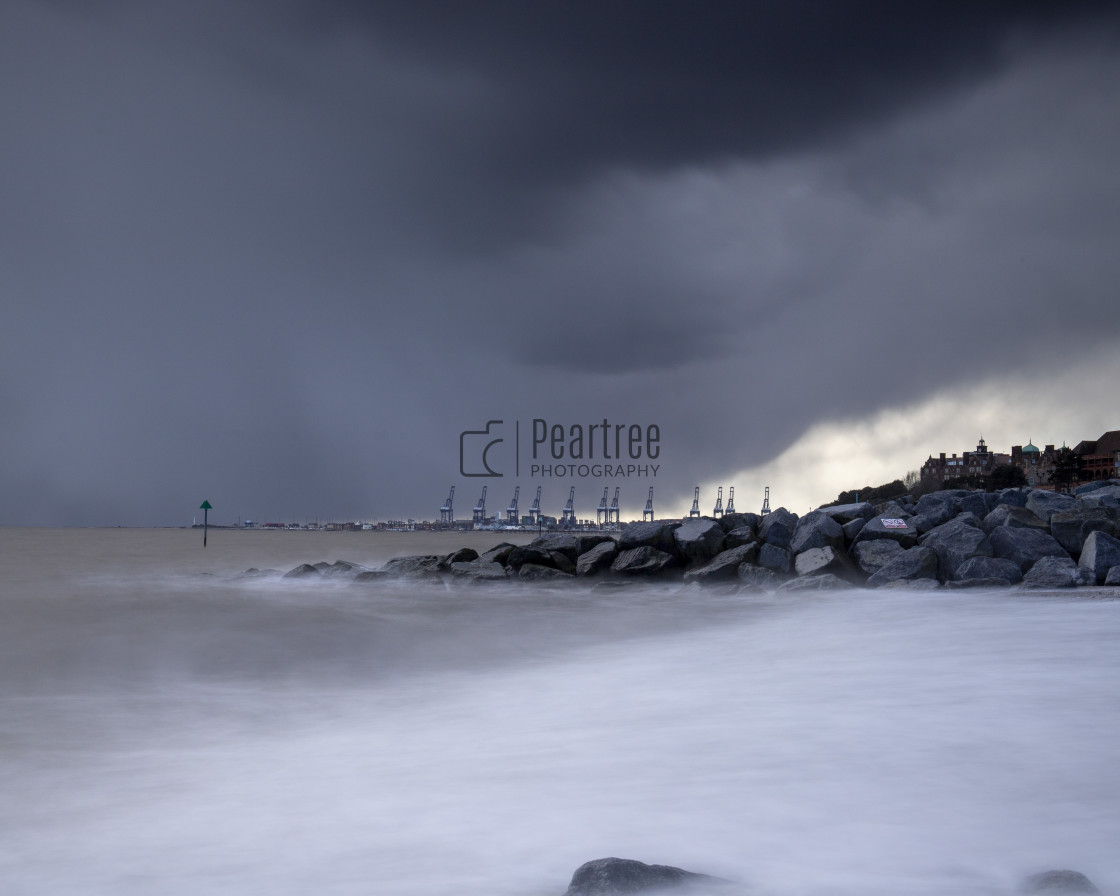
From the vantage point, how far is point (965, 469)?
317ft

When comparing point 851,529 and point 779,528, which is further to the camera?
point 779,528

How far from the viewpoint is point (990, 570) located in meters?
10.8

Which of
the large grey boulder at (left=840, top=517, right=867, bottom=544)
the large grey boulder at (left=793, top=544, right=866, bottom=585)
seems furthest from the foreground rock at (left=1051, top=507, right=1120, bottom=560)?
the large grey boulder at (left=840, top=517, right=867, bottom=544)

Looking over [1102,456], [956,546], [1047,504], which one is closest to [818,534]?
[956,546]

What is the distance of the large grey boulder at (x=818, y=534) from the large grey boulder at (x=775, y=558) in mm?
187

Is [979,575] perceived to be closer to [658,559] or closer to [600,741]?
[658,559]

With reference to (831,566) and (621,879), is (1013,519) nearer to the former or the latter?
(831,566)

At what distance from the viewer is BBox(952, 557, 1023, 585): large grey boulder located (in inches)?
417

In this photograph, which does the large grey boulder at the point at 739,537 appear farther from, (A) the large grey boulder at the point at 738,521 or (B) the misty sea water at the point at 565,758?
(B) the misty sea water at the point at 565,758

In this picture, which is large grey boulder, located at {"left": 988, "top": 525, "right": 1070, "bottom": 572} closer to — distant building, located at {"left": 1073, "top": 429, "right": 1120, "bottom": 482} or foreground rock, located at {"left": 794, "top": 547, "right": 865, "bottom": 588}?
foreground rock, located at {"left": 794, "top": 547, "right": 865, "bottom": 588}

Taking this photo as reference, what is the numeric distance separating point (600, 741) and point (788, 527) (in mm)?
10695

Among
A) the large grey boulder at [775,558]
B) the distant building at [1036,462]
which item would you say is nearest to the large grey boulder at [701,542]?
the large grey boulder at [775,558]

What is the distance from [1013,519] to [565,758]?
10252mm

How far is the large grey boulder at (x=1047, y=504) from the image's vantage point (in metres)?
12.3
